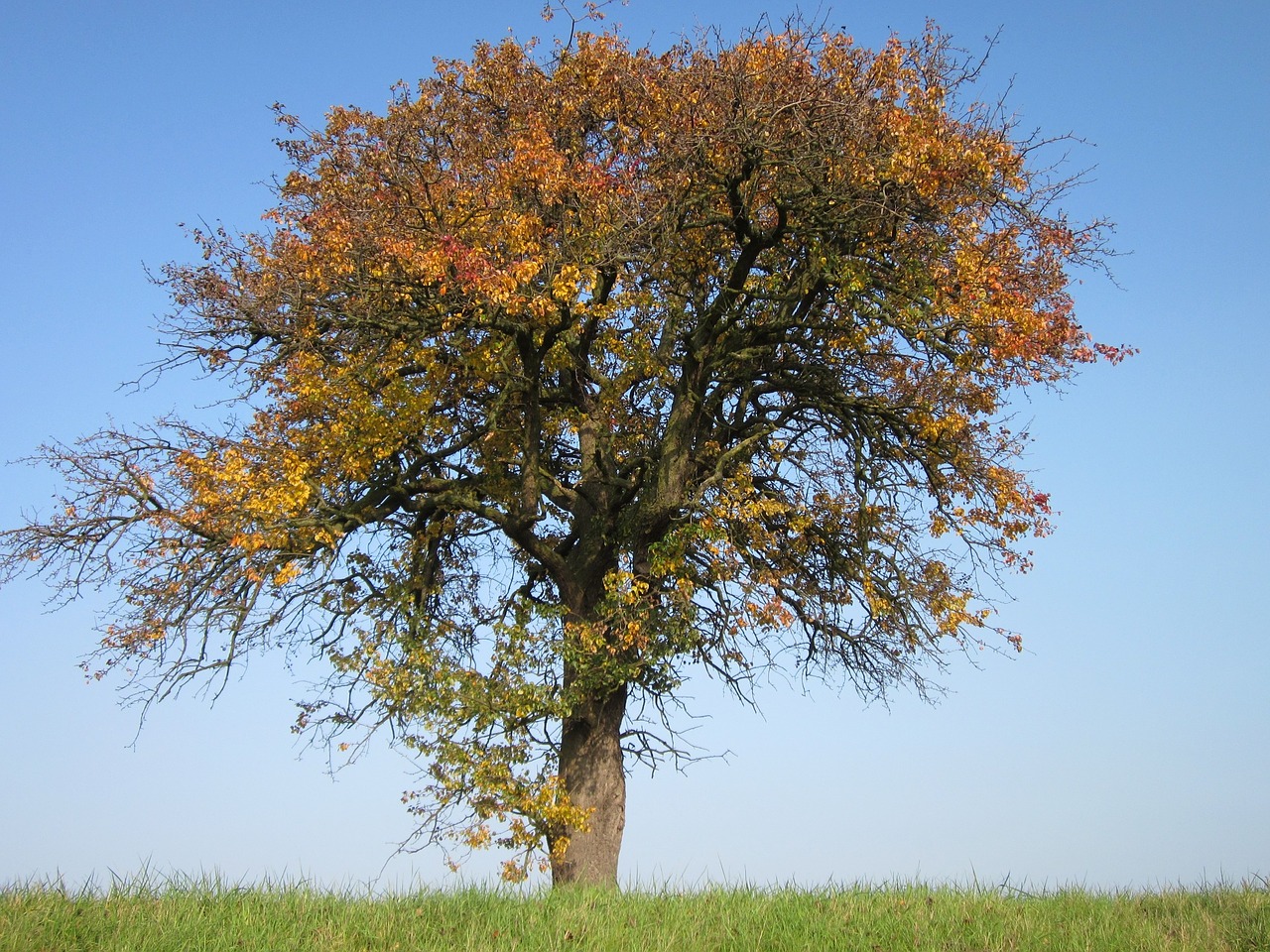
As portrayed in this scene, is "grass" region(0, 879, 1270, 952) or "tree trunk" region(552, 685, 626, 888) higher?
"tree trunk" region(552, 685, 626, 888)

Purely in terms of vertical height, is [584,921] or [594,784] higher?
[594,784]

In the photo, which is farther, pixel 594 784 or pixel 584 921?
pixel 594 784

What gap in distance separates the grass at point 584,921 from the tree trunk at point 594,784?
423 cm

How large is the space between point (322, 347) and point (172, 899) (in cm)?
836

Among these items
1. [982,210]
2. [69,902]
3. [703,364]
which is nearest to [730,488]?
[703,364]

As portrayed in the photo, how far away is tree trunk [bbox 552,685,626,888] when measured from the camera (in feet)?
51.9

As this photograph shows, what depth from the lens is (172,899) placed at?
10242mm

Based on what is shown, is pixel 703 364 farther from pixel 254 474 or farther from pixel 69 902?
pixel 69 902

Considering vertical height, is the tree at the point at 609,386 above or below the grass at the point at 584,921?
above

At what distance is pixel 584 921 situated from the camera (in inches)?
393

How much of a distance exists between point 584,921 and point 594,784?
6289mm

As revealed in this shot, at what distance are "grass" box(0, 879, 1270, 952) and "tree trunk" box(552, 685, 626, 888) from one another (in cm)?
423

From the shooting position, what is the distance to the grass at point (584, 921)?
9.34 meters

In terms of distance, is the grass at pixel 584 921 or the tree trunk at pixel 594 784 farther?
the tree trunk at pixel 594 784
